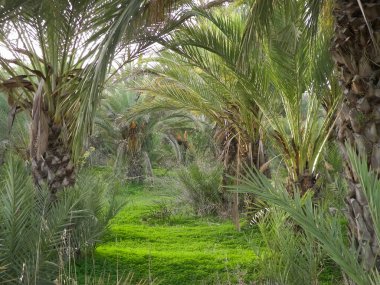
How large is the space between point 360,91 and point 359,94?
22mm

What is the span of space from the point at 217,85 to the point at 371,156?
3.62 metres

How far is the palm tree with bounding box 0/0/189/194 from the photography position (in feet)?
16.0

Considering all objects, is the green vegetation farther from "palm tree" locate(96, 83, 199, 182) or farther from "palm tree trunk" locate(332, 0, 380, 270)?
"palm tree" locate(96, 83, 199, 182)

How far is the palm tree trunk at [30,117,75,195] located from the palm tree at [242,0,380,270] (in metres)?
3.27

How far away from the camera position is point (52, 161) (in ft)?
19.8

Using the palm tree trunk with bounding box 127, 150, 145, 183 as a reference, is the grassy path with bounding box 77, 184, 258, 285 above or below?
below

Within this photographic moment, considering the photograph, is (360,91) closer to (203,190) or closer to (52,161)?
(52,161)

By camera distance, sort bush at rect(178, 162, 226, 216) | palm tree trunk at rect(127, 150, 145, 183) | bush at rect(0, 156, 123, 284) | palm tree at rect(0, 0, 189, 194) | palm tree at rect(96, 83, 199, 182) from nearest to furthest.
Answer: bush at rect(0, 156, 123, 284), palm tree at rect(0, 0, 189, 194), bush at rect(178, 162, 226, 216), palm tree at rect(96, 83, 199, 182), palm tree trunk at rect(127, 150, 145, 183)

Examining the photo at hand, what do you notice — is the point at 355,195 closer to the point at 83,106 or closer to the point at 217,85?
the point at 83,106

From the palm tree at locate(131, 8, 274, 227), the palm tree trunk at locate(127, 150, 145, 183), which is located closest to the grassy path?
the palm tree at locate(131, 8, 274, 227)

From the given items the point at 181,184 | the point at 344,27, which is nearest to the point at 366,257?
the point at 344,27

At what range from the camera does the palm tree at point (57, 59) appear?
4.89m

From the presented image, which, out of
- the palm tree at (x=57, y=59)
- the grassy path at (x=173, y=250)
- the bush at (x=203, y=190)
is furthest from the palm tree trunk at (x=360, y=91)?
the bush at (x=203, y=190)

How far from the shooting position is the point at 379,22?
3568 mm
